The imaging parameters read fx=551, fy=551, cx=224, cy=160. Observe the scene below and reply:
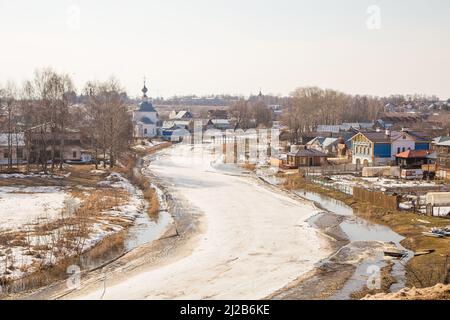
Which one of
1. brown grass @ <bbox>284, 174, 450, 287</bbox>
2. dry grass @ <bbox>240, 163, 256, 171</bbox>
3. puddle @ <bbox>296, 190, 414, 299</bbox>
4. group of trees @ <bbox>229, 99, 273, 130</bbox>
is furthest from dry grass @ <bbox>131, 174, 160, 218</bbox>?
group of trees @ <bbox>229, 99, 273, 130</bbox>

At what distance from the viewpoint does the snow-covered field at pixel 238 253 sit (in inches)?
568

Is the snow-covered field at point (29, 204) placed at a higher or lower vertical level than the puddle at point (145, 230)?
higher

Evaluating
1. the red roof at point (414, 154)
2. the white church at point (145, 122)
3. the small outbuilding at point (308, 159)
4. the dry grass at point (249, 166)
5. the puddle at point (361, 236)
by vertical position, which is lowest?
the puddle at point (361, 236)

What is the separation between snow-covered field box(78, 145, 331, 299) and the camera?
14.4m

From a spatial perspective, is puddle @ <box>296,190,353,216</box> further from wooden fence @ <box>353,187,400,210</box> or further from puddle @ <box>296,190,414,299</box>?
wooden fence @ <box>353,187,400,210</box>

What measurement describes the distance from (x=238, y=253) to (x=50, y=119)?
23.8 meters

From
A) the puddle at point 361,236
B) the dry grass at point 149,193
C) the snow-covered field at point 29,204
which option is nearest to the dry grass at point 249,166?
the dry grass at point 149,193

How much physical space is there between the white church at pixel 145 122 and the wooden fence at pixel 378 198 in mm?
52051

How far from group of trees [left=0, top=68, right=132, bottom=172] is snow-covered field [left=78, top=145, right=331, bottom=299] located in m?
11.5

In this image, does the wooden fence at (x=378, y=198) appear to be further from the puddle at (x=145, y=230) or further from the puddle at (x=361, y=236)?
the puddle at (x=145, y=230)

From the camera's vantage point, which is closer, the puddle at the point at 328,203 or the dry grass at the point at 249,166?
the puddle at the point at 328,203

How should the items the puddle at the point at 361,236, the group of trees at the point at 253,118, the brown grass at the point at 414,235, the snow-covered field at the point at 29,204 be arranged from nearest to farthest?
the puddle at the point at 361,236, the brown grass at the point at 414,235, the snow-covered field at the point at 29,204, the group of trees at the point at 253,118

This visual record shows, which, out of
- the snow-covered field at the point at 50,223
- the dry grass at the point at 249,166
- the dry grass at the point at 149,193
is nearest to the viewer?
the snow-covered field at the point at 50,223

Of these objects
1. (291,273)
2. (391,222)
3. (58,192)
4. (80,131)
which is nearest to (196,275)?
(291,273)
